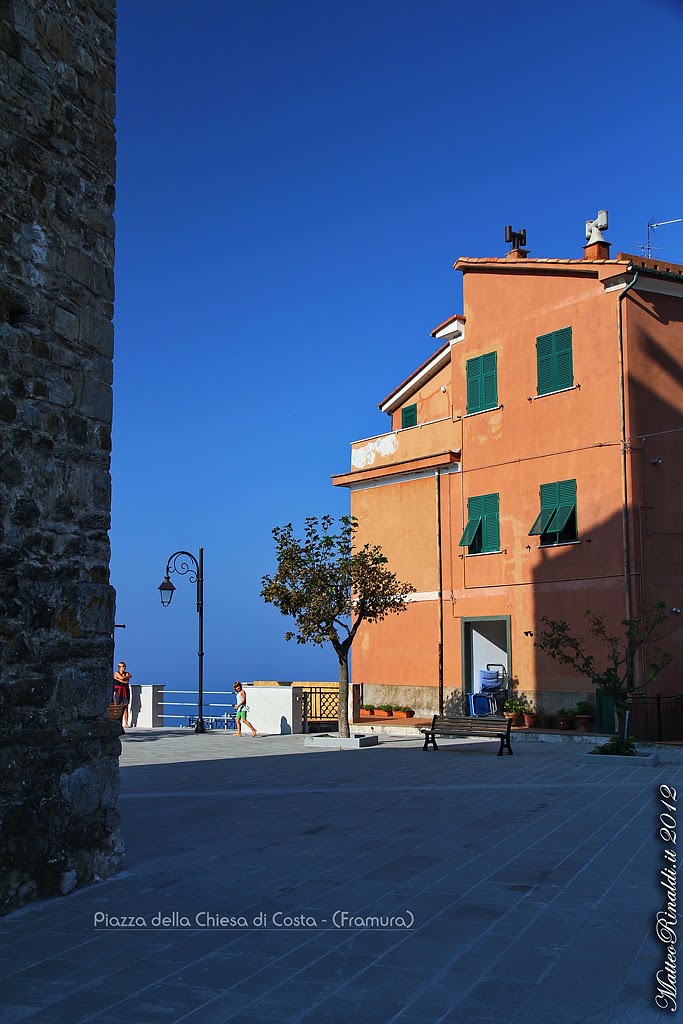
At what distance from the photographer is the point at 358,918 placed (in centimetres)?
593

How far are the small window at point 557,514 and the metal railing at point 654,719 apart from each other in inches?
148

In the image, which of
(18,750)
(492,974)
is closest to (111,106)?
(18,750)

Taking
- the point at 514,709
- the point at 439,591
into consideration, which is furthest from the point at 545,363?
the point at 514,709

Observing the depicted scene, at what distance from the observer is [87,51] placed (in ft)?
24.2

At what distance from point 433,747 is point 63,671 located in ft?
38.9

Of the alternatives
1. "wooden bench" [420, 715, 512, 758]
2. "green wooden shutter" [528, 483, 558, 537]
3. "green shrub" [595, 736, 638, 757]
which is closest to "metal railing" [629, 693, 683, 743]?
"wooden bench" [420, 715, 512, 758]

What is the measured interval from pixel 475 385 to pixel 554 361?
261 centimetres

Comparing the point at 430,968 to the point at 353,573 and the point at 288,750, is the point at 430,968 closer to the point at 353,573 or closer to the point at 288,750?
the point at 288,750

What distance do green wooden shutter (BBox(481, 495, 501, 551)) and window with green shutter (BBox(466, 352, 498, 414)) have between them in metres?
2.19

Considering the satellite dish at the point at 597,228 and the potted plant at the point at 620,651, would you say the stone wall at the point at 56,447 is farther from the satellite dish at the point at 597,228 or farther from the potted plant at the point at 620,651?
the satellite dish at the point at 597,228

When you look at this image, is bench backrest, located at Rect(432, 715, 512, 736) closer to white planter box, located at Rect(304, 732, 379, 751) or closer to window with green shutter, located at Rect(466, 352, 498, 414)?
white planter box, located at Rect(304, 732, 379, 751)

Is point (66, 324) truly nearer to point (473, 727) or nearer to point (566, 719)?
point (473, 727)

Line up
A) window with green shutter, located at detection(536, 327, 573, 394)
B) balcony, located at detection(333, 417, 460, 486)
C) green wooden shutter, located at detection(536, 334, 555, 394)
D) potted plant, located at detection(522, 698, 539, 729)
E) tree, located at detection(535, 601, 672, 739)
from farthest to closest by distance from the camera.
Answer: balcony, located at detection(333, 417, 460, 486), green wooden shutter, located at detection(536, 334, 555, 394), window with green shutter, located at detection(536, 327, 573, 394), potted plant, located at detection(522, 698, 539, 729), tree, located at detection(535, 601, 672, 739)

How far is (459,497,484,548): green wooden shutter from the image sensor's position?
75.6 ft
